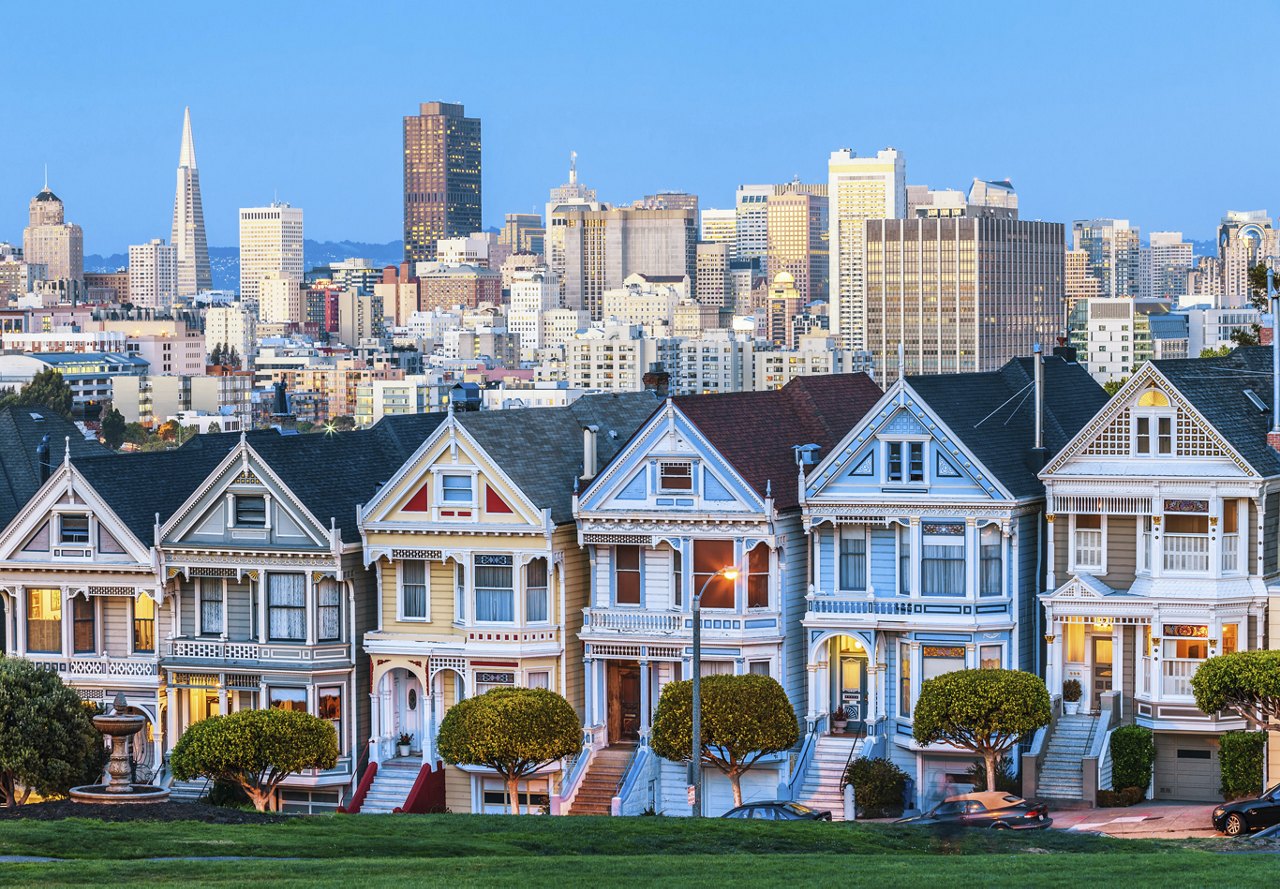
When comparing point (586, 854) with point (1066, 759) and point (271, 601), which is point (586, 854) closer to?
point (1066, 759)

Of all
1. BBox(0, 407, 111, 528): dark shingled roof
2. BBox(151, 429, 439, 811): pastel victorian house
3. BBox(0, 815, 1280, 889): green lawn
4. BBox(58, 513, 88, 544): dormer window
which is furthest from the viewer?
BBox(0, 407, 111, 528): dark shingled roof

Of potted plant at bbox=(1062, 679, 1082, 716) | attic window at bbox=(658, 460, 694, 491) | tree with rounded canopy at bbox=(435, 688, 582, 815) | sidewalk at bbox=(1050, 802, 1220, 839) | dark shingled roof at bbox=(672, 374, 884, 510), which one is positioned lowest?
sidewalk at bbox=(1050, 802, 1220, 839)

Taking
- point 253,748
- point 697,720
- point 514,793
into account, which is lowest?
point 514,793

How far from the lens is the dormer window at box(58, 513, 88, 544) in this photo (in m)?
55.6

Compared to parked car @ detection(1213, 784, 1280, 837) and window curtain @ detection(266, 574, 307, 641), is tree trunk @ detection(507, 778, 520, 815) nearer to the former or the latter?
window curtain @ detection(266, 574, 307, 641)

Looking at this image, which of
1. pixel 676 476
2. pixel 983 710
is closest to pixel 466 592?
pixel 676 476

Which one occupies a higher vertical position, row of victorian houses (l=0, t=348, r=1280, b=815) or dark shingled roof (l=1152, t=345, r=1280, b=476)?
dark shingled roof (l=1152, t=345, r=1280, b=476)

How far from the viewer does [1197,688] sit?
46.7 m

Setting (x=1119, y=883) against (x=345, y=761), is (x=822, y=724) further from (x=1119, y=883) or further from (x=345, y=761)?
(x=1119, y=883)

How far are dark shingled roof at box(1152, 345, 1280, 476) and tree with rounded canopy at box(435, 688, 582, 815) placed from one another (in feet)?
41.2

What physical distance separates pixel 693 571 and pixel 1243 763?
1068 cm

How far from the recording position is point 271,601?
53969mm

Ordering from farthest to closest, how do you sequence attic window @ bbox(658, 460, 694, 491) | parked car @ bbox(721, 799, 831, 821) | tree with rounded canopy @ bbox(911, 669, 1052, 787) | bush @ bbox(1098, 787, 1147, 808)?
attic window @ bbox(658, 460, 694, 491) < bush @ bbox(1098, 787, 1147, 808) < tree with rounded canopy @ bbox(911, 669, 1052, 787) < parked car @ bbox(721, 799, 831, 821)

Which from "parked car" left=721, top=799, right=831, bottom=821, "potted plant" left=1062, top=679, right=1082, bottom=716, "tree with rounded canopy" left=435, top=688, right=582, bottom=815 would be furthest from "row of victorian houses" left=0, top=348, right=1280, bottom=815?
"parked car" left=721, top=799, right=831, bottom=821
